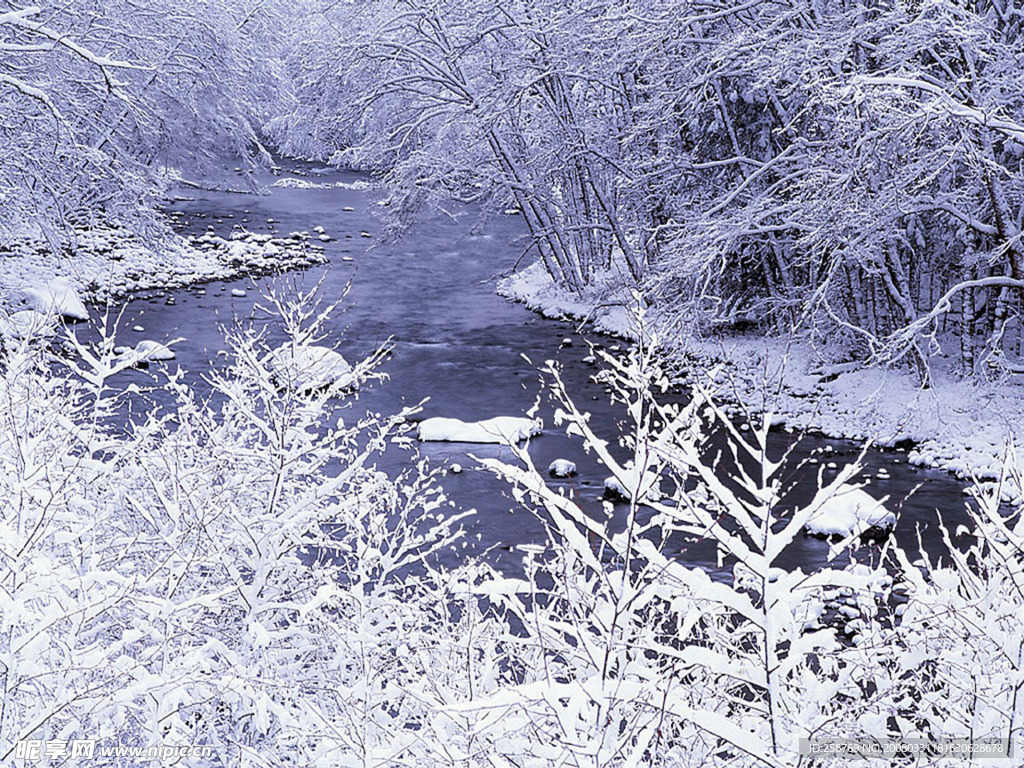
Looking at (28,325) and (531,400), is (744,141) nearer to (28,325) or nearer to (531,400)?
(531,400)

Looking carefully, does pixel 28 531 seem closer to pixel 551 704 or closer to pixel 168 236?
pixel 551 704

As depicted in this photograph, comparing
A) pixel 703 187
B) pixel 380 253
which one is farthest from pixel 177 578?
pixel 380 253

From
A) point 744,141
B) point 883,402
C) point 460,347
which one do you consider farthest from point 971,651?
point 460,347

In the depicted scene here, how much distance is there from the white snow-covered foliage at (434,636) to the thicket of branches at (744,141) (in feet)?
28.4

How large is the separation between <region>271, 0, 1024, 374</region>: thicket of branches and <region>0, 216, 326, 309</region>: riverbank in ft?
13.9

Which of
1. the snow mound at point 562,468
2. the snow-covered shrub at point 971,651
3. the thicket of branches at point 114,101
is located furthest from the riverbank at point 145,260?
the snow-covered shrub at point 971,651

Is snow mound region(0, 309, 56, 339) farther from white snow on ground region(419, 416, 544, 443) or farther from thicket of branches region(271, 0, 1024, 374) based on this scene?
thicket of branches region(271, 0, 1024, 374)

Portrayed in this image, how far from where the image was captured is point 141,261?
88.9 feet

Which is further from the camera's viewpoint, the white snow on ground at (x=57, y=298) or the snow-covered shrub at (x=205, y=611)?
the white snow on ground at (x=57, y=298)

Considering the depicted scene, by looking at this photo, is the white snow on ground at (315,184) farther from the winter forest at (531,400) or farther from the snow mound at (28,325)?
the snow mound at (28,325)

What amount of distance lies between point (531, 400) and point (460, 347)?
3761mm

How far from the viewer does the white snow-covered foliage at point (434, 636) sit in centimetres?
388

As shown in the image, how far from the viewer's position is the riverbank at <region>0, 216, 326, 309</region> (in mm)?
23688

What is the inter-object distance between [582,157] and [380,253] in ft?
31.0
